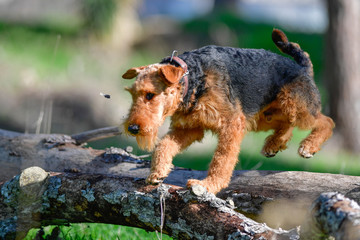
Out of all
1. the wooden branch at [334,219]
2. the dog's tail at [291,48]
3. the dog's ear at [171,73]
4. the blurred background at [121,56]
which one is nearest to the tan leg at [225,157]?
the dog's ear at [171,73]

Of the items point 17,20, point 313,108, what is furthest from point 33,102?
point 313,108

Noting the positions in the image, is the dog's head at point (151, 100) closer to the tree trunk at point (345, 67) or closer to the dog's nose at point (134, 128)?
the dog's nose at point (134, 128)

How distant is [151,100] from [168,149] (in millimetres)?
470

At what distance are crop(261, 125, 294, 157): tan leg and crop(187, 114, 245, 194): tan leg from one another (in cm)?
79

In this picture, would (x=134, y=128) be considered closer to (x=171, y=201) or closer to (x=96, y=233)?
(x=171, y=201)

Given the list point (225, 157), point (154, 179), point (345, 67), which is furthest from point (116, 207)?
point (345, 67)

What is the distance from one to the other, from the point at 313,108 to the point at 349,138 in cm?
531

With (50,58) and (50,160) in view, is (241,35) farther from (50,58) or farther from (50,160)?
(50,160)

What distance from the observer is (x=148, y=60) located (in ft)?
46.6

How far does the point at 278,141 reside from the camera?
4.59 m

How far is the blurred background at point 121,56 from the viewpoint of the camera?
9109 millimetres

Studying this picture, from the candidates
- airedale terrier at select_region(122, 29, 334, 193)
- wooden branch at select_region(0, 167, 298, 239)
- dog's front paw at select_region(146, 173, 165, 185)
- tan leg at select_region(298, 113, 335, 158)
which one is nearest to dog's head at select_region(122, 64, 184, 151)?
airedale terrier at select_region(122, 29, 334, 193)

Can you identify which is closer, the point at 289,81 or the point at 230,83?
the point at 230,83

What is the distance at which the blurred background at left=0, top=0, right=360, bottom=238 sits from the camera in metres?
9.11
